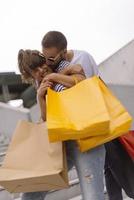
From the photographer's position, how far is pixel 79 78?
8.48 feet

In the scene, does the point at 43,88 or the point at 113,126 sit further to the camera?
the point at 43,88

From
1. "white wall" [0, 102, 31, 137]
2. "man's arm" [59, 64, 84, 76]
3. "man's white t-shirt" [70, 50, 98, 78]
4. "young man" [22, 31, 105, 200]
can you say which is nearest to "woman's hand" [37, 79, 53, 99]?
"young man" [22, 31, 105, 200]

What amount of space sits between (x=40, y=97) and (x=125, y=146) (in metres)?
0.55

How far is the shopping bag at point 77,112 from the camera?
233 centimetres

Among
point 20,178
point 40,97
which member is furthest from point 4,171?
point 40,97

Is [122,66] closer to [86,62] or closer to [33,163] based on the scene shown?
[86,62]

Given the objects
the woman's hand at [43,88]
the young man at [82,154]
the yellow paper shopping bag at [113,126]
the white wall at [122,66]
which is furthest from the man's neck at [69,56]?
the white wall at [122,66]

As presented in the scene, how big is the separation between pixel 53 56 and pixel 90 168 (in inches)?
25.6

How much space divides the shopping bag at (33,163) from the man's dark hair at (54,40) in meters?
0.44

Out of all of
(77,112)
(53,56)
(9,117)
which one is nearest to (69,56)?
(53,56)

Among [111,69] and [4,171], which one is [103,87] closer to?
[4,171]

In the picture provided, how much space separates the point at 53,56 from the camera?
2.67 meters

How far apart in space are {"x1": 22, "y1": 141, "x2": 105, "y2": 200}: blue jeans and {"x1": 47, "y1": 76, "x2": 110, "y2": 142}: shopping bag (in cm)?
18

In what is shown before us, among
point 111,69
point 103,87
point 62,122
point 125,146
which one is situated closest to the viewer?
point 62,122
